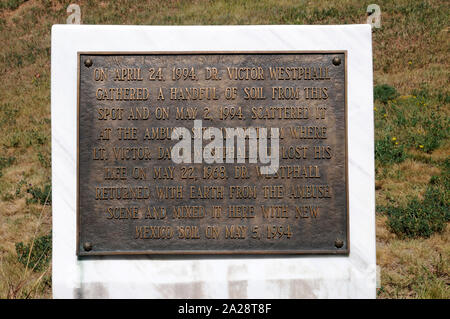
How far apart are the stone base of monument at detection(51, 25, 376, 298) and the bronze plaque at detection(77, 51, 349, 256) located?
91 mm

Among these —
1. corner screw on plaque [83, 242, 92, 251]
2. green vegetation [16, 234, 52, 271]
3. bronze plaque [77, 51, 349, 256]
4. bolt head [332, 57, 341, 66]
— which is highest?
bolt head [332, 57, 341, 66]

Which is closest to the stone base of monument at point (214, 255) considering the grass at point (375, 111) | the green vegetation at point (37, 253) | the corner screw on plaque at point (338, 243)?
the corner screw on plaque at point (338, 243)

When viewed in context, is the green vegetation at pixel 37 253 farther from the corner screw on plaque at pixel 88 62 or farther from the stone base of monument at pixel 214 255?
the corner screw on plaque at pixel 88 62

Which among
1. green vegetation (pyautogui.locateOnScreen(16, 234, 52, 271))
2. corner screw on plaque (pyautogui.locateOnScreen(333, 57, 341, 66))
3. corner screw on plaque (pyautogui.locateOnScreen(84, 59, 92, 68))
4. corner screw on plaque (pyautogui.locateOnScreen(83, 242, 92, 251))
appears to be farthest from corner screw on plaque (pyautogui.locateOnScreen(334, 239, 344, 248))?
green vegetation (pyautogui.locateOnScreen(16, 234, 52, 271))

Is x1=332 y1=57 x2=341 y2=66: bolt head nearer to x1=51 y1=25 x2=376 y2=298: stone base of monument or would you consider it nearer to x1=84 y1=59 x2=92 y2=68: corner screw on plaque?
x1=51 y1=25 x2=376 y2=298: stone base of monument

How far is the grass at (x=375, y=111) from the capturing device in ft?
13.7

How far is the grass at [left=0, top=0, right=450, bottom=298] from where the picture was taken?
418 centimetres

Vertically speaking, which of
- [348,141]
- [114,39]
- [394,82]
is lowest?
[348,141]

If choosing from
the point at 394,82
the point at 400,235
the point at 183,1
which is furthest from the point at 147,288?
the point at 183,1

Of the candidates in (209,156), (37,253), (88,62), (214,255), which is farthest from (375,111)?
(37,253)

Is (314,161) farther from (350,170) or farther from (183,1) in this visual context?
(183,1)

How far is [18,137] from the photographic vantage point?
7.43 metres

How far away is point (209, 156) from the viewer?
3443mm

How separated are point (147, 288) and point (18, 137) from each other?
17.4ft
